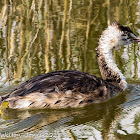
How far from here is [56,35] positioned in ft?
33.8

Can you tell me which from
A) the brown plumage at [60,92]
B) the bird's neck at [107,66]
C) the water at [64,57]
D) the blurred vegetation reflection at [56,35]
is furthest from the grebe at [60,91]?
the blurred vegetation reflection at [56,35]

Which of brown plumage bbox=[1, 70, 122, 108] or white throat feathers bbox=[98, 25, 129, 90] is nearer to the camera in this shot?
brown plumage bbox=[1, 70, 122, 108]

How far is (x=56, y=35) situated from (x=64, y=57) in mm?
1383

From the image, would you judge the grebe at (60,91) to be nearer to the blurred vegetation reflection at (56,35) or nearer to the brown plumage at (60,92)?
the brown plumage at (60,92)

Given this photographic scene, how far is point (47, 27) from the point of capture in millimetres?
10906

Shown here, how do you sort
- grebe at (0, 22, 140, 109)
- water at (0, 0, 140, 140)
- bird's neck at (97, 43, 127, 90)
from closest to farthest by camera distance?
1. water at (0, 0, 140, 140)
2. grebe at (0, 22, 140, 109)
3. bird's neck at (97, 43, 127, 90)

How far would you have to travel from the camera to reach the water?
6020mm

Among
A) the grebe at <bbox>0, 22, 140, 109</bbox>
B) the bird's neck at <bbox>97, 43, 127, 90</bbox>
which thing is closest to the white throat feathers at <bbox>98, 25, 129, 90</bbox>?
the bird's neck at <bbox>97, 43, 127, 90</bbox>

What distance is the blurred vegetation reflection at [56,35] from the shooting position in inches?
338

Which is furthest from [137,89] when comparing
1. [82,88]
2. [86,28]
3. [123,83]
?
[86,28]

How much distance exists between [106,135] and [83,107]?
1.24m

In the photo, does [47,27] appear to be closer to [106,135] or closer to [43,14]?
[43,14]

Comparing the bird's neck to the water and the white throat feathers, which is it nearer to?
the white throat feathers

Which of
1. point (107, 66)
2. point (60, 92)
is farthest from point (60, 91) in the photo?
point (107, 66)
